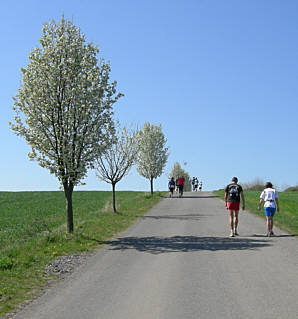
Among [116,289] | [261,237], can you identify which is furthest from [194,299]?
[261,237]

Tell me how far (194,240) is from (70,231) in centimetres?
485

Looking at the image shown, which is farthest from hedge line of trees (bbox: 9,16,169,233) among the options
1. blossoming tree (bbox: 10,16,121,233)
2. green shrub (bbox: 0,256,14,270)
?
green shrub (bbox: 0,256,14,270)

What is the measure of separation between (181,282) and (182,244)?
18.0ft

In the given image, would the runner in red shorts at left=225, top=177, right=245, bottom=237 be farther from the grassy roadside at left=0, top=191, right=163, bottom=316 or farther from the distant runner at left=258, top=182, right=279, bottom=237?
the grassy roadside at left=0, top=191, right=163, bottom=316

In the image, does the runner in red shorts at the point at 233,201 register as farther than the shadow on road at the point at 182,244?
Yes

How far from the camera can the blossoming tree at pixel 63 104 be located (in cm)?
1598

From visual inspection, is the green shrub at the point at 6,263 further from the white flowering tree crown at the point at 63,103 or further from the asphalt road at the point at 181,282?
the white flowering tree crown at the point at 63,103

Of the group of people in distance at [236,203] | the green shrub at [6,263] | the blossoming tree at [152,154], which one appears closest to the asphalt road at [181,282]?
the group of people in distance at [236,203]

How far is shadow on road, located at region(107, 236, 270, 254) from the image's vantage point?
527 inches

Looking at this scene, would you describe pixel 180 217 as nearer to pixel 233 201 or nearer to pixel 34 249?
pixel 233 201

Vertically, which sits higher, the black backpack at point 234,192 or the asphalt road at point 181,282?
the black backpack at point 234,192

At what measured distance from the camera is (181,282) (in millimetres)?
8852

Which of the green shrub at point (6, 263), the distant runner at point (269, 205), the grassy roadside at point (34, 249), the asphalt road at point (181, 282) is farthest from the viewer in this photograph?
Answer: the distant runner at point (269, 205)

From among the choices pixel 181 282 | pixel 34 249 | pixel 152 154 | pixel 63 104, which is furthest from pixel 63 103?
pixel 152 154
